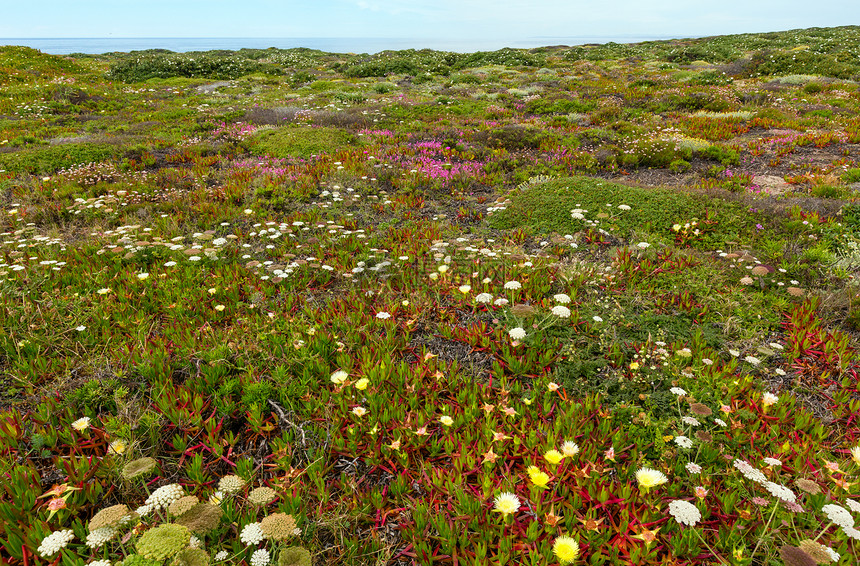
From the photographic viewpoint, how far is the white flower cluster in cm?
235

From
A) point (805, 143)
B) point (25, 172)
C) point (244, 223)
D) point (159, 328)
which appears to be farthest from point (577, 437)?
point (805, 143)

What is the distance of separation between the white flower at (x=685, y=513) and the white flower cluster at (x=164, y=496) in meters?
2.79

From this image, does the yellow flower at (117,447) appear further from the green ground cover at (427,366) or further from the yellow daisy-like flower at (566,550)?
the yellow daisy-like flower at (566,550)

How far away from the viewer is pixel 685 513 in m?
2.36

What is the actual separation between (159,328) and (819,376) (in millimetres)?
6722

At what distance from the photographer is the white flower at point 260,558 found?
2.20 metres

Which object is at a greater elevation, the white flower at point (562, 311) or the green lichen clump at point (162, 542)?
the white flower at point (562, 311)

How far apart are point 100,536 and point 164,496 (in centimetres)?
31

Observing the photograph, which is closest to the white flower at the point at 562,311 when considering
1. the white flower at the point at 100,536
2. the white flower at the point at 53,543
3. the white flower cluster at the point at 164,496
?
the white flower cluster at the point at 164,496

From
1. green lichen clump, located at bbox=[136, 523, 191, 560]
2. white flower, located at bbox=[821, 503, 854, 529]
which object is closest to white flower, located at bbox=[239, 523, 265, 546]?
green lichen clump, located at bbox=[136, 523, 191, 560]

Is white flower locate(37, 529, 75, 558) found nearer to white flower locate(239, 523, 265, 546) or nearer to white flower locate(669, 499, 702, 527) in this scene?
white flower locate(239, 523, 265, 546)

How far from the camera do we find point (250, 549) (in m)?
2.42

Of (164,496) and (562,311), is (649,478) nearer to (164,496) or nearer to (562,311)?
(562,311)

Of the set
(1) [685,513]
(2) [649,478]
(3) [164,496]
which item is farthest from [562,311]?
(3) [164,496]
